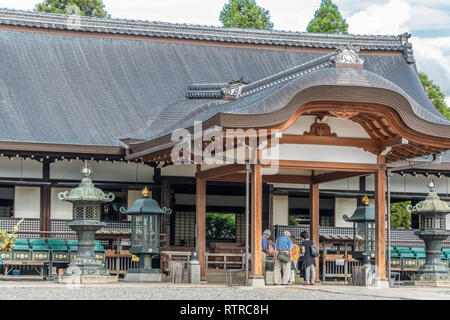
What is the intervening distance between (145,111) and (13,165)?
370cm

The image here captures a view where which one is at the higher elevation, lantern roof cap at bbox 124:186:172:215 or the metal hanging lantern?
lantern roof cap at bbox 124:186:172:215

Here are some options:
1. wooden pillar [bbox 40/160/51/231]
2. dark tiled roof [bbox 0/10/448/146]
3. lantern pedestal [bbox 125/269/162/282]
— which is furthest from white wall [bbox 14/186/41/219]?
lantern pedestal [bbox 125/269/162/282]

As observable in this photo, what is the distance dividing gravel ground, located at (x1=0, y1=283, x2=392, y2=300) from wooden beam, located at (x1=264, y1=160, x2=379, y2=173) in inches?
94.0

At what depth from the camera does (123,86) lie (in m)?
23.0

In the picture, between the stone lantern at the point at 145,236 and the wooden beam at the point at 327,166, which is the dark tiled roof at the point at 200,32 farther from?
the wooden beam at the point at 327,166

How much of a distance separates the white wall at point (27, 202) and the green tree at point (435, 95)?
778 inches

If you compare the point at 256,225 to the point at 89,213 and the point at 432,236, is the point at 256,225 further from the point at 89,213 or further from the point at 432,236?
the point at 432,236

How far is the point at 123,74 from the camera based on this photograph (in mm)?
23469

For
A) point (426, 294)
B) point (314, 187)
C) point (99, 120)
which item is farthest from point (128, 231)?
point (426, 294)

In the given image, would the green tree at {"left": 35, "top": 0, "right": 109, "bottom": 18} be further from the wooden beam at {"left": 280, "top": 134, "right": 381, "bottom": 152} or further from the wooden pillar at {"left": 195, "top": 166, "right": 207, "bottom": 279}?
the wooden beam at {"left": 280, "top": 134, "right": 381, "bottom": 152}

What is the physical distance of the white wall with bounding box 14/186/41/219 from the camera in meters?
20.2

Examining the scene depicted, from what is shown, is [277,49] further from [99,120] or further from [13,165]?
[13,165]

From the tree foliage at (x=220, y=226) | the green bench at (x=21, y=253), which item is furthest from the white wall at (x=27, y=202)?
the tree foliage at (x=220, y=226)

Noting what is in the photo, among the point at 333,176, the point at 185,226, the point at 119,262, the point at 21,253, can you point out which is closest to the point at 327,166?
the point at 333,176
